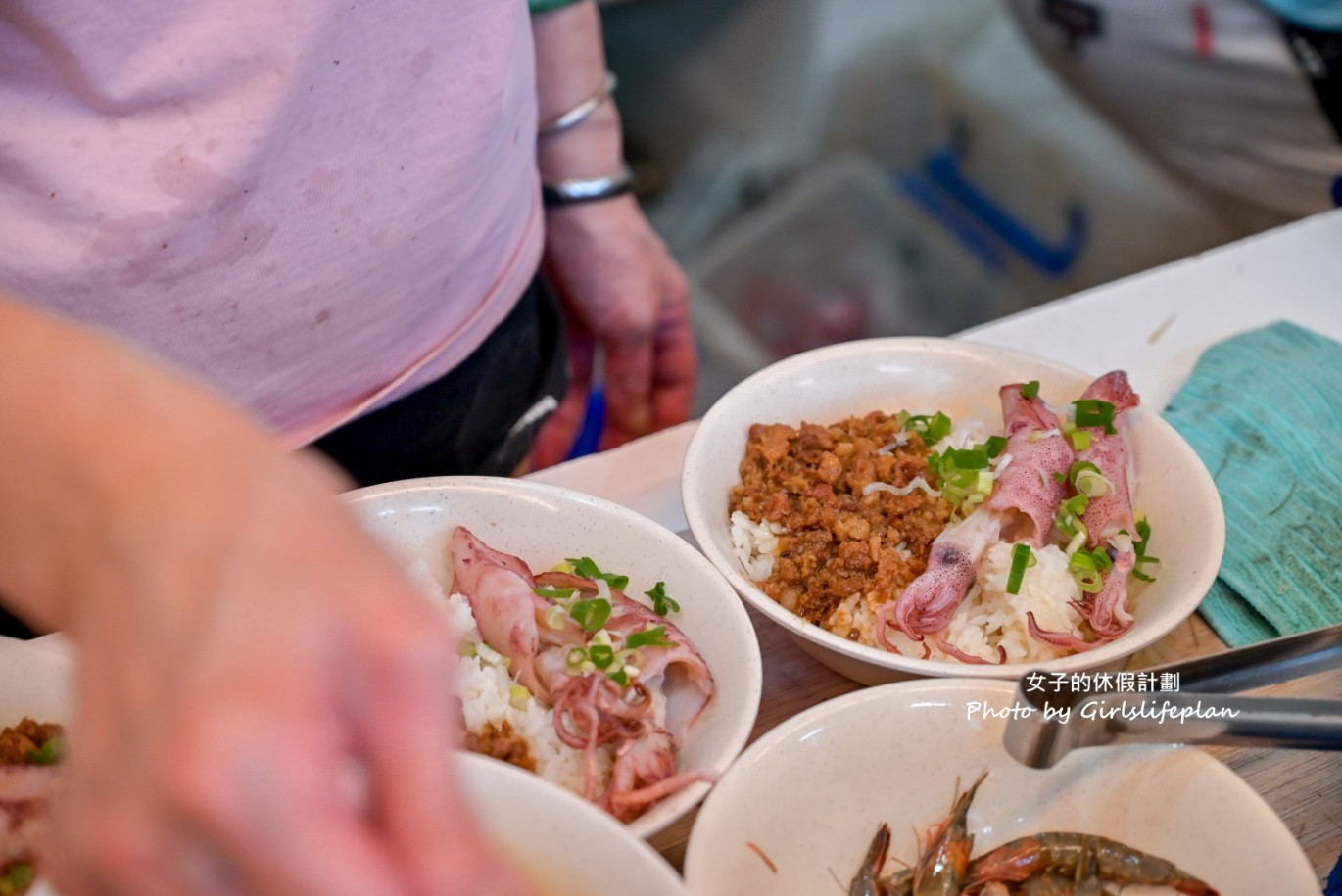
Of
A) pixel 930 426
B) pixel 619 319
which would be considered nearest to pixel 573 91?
pixel 619 319

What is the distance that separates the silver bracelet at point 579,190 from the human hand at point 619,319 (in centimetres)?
1

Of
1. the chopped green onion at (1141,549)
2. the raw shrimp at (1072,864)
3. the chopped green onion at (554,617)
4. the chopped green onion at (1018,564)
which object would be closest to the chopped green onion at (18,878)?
the chopped green onion at (554,617)

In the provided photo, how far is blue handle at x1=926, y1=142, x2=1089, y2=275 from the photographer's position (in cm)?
361

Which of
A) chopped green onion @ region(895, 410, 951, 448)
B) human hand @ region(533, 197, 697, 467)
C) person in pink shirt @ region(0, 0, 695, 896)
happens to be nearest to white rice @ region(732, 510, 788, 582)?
chopped green onion @ region(895, 410, 951, 448)

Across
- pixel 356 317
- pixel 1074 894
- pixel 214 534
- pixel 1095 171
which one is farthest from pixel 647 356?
pixel 1095 171

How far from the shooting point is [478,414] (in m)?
1.54

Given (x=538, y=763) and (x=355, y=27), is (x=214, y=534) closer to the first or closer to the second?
(x=538, y=763)

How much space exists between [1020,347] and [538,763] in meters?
1.04

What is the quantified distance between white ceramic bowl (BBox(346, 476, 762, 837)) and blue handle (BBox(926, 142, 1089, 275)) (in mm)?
2816

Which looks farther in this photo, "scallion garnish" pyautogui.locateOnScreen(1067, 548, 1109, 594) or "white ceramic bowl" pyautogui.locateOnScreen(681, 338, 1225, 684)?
"scallion garnish" pyautogui.locateOnScreen(1067, 548, 1109, 594)

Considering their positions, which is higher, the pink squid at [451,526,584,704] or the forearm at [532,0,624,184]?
the forearm at [532,0,624,184]

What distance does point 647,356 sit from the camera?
6.25 ft

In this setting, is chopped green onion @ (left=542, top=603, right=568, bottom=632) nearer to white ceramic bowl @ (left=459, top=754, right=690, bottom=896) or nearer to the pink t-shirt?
white ceramic bowl @ (left=459, top=754, right=690, bottom=896)

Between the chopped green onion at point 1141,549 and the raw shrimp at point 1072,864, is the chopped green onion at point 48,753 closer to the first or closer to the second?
the raw shrimp at point 1072,864
